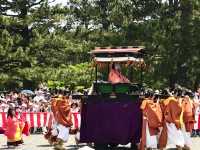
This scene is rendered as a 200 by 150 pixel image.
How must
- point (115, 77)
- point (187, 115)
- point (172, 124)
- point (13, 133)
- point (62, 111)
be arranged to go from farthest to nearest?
point (13, 133) → point (115, 77) → point (62, 111) → point (187, 115) → point (172, 124)

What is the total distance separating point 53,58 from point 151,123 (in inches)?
1136

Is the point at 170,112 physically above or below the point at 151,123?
above

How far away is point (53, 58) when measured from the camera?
46406 mm

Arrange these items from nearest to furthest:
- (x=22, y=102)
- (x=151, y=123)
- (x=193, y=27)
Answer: (x=151, y=123) < (x=22, y=102) < (x=193, y=27)

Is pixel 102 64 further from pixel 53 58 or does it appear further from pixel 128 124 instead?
pixel 53 58

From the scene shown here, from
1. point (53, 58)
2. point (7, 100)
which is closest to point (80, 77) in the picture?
point (53, 58)

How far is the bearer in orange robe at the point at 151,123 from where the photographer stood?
59.0 ft

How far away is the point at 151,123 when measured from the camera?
18016 millimetres

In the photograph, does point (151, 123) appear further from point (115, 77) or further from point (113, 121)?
point (115, 77)

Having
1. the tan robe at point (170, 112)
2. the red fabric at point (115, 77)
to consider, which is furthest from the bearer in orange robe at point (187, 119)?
the red fabric at point (115, 77)

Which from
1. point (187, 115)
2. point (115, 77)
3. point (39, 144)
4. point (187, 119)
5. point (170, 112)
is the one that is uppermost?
point (115, 77)

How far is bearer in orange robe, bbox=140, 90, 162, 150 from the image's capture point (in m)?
18.0

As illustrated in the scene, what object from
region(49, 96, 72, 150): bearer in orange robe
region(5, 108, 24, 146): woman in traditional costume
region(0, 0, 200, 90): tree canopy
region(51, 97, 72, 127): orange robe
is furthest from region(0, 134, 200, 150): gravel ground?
region(0, 0, 200, 90): tree canopy

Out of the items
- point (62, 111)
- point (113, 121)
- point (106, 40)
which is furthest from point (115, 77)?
point (106, 40)
